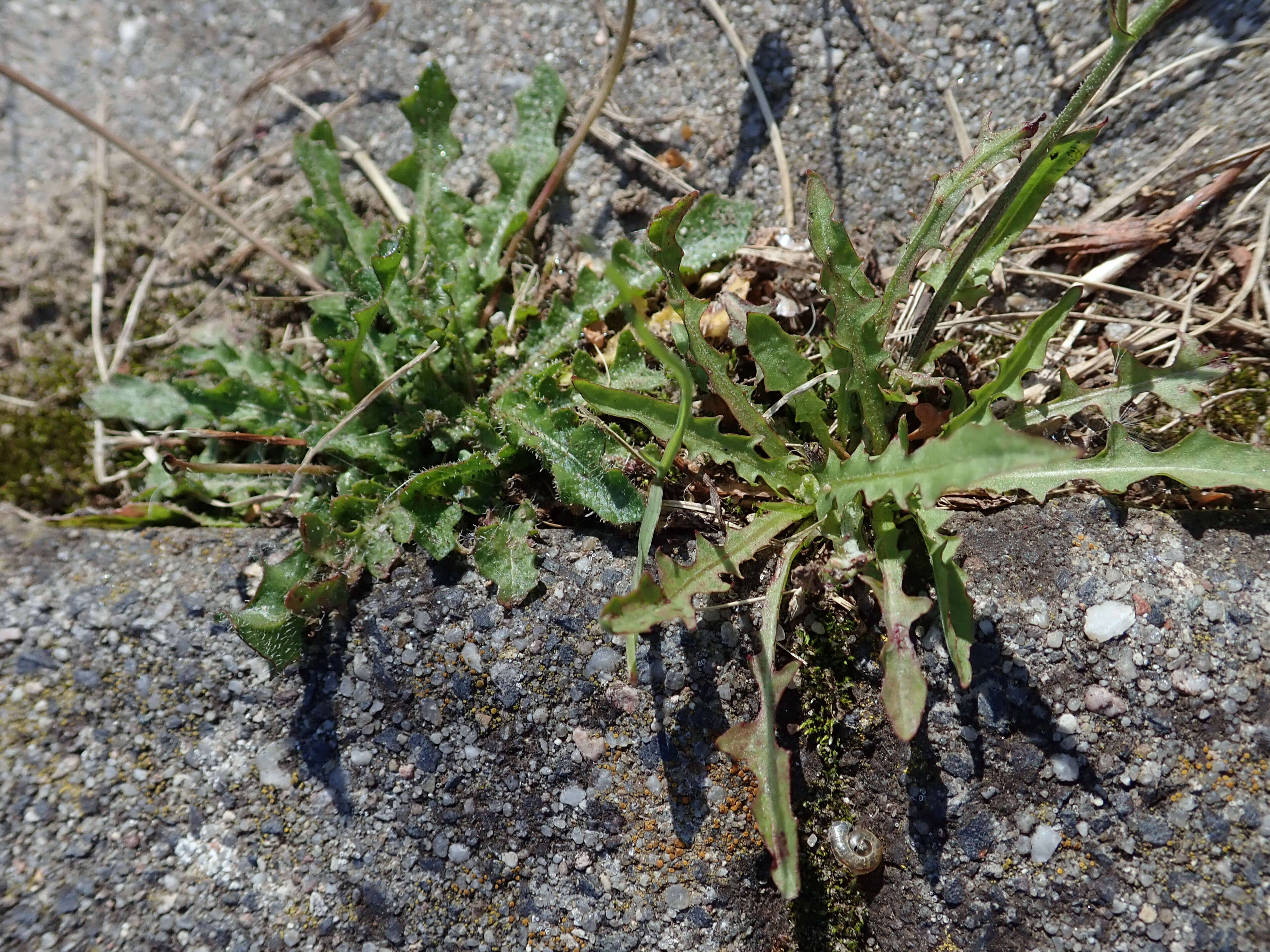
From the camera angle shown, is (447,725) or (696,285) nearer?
(447,725)

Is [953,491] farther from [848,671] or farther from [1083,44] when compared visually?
[1083,44]

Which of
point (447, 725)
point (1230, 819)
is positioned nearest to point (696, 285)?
point (447, 725)

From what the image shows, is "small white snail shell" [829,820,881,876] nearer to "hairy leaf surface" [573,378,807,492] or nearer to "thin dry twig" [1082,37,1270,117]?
"hairy leaf surface" [573,378,807,492]

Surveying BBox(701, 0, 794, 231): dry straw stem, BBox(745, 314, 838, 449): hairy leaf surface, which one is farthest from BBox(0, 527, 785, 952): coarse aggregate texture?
BBox(701, 0, 794, 231): dry straw stem

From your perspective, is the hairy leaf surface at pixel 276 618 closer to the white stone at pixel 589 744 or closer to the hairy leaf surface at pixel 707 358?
the white stone at pixel 589 744

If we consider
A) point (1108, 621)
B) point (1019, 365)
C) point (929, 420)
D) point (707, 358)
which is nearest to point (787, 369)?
point (707, 358)

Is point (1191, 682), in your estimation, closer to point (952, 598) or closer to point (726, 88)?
point (952, 598)
